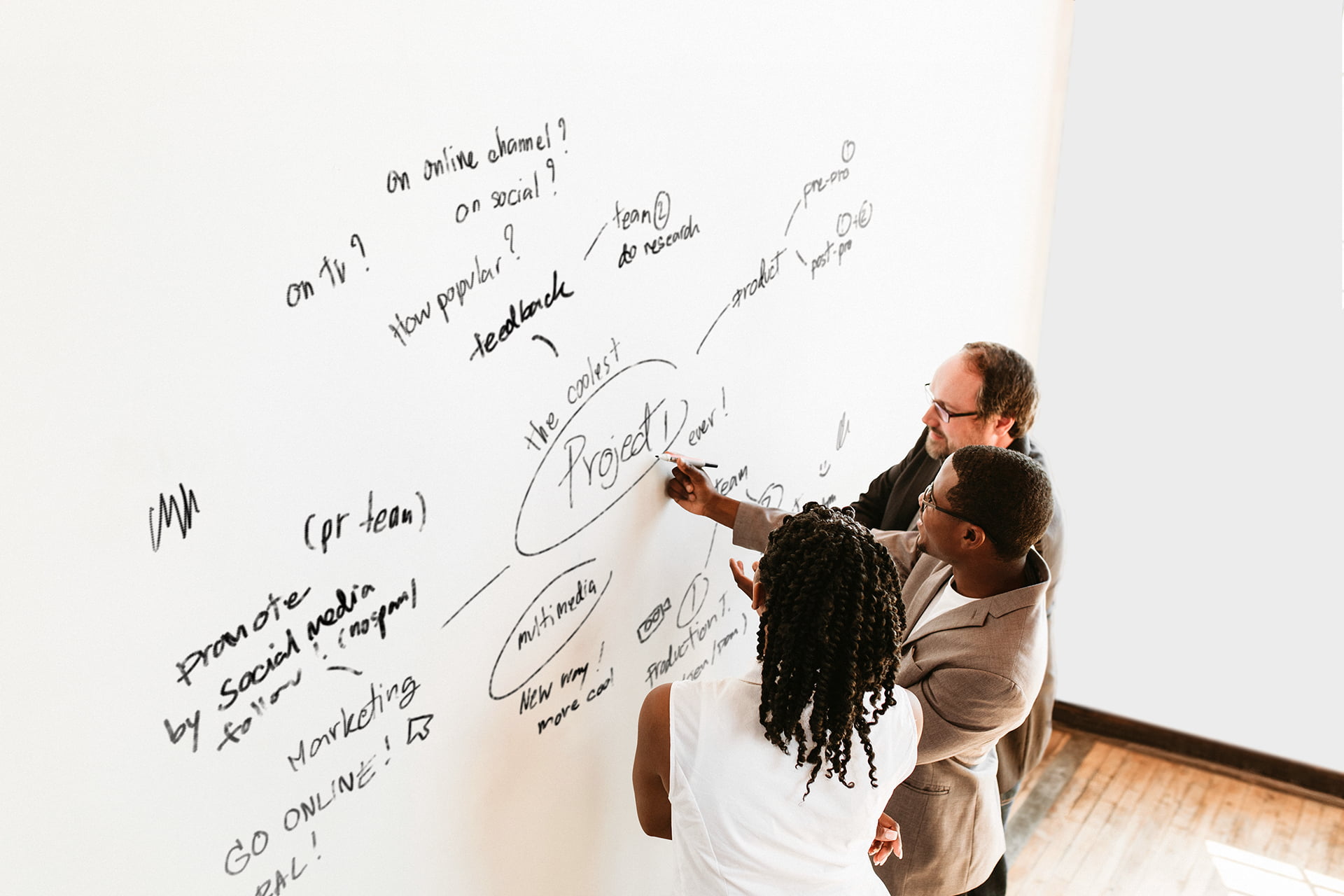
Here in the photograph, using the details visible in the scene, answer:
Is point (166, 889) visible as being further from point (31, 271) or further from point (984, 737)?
point (984, 737)

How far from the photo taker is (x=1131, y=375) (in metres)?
3.38

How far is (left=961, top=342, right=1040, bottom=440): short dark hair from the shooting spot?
1918 mm

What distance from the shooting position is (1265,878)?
9.28 ft

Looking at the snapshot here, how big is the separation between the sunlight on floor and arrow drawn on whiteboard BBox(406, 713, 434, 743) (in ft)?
8.03

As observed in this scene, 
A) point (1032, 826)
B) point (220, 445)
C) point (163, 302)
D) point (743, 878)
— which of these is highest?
point (163, 302)

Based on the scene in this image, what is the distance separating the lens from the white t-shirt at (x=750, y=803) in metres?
1.20

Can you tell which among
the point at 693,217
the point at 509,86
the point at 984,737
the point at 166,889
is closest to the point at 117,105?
the point at 509,86

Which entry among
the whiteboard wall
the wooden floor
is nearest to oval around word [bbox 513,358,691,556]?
A: the whiteboard wall

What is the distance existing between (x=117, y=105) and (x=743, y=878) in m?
1.04

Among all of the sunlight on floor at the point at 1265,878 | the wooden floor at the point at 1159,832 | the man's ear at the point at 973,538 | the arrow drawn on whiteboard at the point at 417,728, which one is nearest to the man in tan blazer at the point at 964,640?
the man's ear at the point at 973,538

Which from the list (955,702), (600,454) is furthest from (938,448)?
(600,454)

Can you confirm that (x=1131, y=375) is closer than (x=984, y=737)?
No

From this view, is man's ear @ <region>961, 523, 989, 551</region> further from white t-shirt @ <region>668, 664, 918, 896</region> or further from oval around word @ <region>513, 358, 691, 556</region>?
oval around word @ <region>513, 358, 691, 556</region>

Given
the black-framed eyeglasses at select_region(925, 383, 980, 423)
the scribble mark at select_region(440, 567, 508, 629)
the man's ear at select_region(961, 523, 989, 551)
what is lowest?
the scribble mark at select_region(440, 567, 508, 629)
